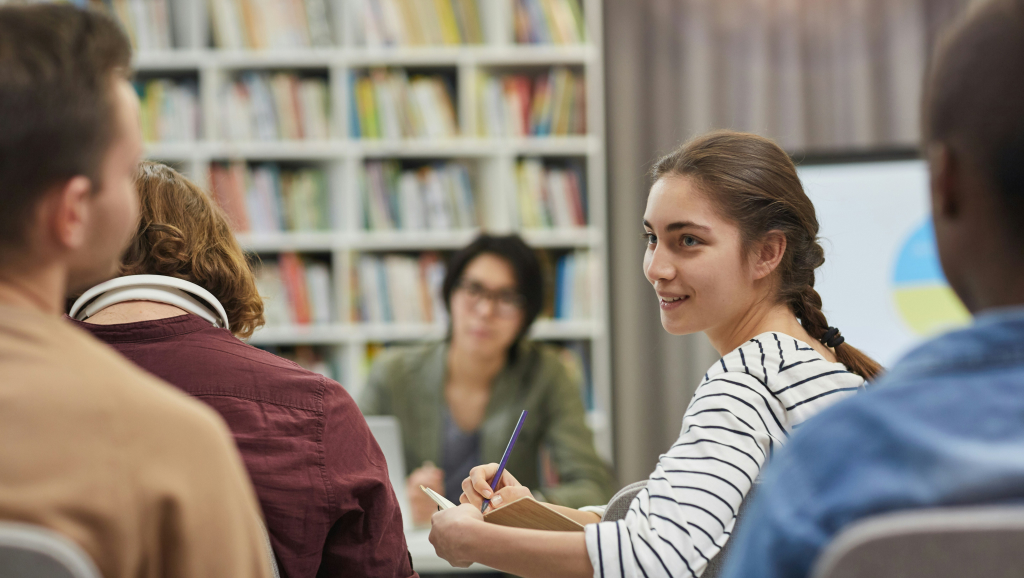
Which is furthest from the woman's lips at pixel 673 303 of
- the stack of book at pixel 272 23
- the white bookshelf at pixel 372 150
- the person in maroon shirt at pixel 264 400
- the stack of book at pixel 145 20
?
the stack of book at pixel 145 20

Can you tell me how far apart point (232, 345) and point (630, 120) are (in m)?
2.77

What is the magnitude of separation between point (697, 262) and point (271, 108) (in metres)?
2.45

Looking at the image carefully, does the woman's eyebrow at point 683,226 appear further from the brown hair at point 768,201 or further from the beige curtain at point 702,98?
the beige curtain at point 702,98

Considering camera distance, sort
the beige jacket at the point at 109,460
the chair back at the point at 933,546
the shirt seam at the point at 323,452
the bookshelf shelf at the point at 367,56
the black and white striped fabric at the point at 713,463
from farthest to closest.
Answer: the bookshelf shelf at the point at 367,56, the shirt seam at the point at 323,452, the black and white striped fabric at the point at 713,463, the beige jacket at the point at 109,460, the chair back at the point at 933,546

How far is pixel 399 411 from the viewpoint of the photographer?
2689 millimetres

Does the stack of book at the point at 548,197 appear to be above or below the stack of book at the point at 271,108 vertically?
Result: below

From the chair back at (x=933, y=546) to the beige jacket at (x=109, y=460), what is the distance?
0.44 meters

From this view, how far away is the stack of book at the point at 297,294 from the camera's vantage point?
329 centimetres

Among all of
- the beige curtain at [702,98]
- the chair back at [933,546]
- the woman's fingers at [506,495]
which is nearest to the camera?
the chair back at [933,546]

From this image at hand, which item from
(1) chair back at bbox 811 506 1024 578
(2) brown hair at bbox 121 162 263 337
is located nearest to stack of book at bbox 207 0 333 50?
(2) brown hair at bbox 121 162 263 337

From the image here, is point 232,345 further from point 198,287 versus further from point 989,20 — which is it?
point 989,20

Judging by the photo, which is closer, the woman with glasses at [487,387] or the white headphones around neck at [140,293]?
the white headphones around neck at [140,293]

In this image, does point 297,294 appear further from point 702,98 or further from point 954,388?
point 954,388

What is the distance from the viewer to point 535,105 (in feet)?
10.9
